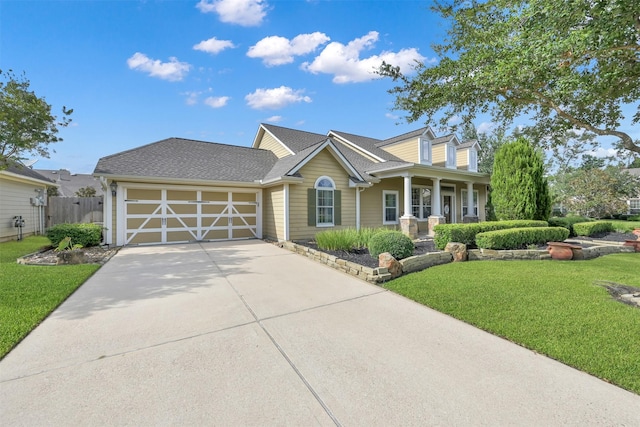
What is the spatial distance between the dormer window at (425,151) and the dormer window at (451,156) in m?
1.37

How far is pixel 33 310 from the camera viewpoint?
402cm

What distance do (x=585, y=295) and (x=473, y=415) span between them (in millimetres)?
4275

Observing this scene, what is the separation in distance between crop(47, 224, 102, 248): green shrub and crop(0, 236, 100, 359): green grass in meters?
1.52

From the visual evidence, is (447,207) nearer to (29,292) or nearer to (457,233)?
(457,233)

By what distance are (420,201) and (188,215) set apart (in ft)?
39.7

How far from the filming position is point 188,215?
11.3 meters

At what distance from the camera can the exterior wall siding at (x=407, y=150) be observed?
581 inches

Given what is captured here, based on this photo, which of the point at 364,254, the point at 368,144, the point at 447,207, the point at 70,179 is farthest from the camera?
the point at 70,179

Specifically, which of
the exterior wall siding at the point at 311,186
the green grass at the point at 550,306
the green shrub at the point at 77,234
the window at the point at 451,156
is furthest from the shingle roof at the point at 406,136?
the green shrub at the point at 77,234

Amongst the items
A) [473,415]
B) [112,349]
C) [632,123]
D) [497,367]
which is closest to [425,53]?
[632,123]

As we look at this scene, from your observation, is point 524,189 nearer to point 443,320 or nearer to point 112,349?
point 443,320

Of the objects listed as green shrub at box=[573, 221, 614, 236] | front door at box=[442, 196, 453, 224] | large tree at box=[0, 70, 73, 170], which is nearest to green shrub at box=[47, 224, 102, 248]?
large tree at box=[0, 70, 73, 170]

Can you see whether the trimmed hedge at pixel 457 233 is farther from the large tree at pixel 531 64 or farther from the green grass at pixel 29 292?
the green grass at pixel 29 292

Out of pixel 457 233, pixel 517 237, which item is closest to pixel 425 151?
pixel 517 237
